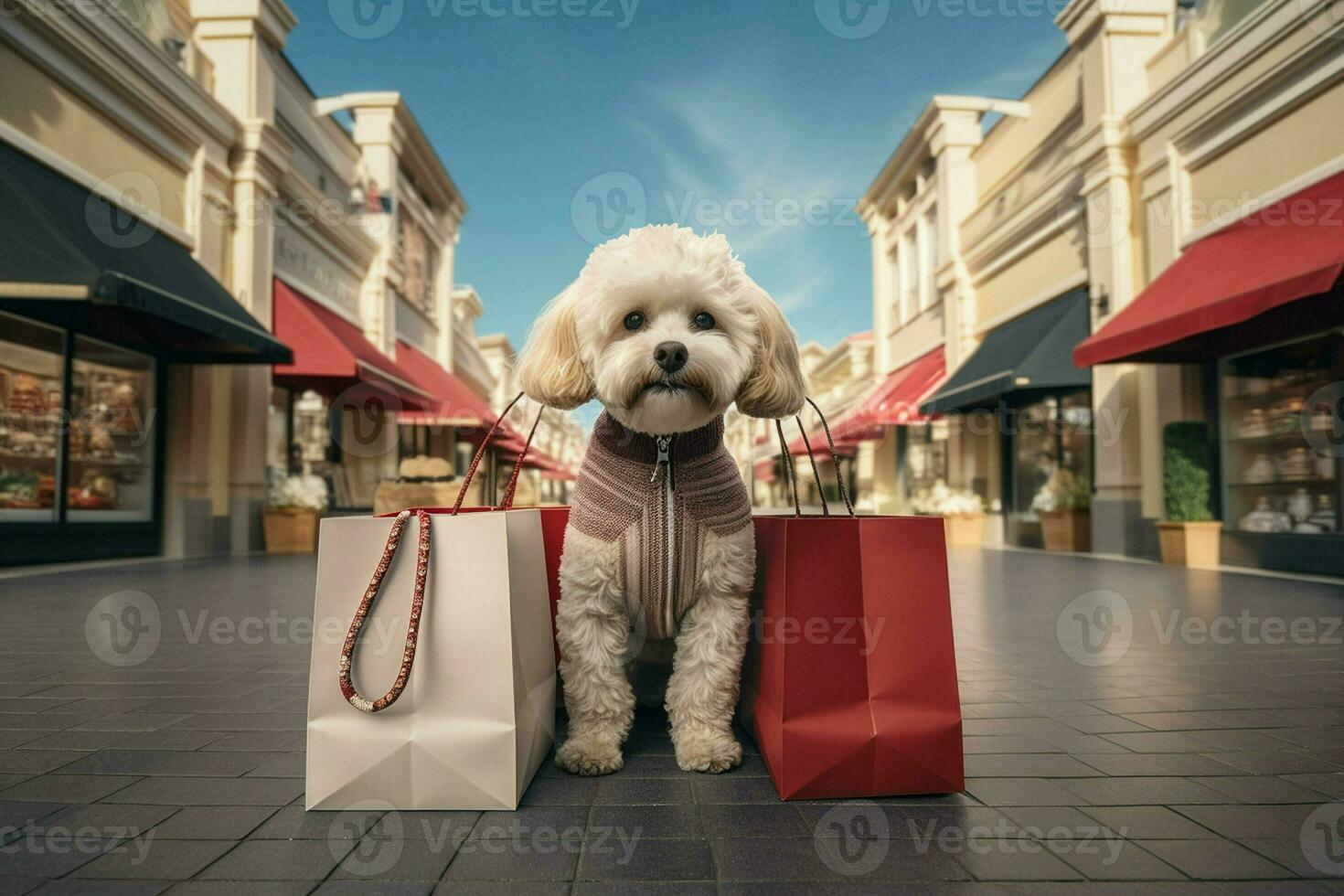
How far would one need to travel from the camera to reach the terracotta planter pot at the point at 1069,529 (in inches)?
431

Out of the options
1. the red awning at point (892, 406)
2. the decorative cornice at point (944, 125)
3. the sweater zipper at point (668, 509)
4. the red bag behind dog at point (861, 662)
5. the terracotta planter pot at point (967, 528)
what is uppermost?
the decorative cornice at point (944, 125)

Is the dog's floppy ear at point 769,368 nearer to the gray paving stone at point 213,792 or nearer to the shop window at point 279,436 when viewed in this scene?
the gray paving stone at point 213,792

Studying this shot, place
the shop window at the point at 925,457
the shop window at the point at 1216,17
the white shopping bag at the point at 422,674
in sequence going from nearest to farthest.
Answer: the white shopping bag at the point at 422,674 → the shop window at the point at 1216,17 → the shop window at the point at 925,457

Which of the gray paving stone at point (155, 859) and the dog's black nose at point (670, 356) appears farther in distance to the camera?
the dog's black nose at point (670, 356)

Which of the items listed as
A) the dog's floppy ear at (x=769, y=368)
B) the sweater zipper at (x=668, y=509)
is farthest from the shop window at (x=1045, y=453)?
the sweater zipper at (x=668, y=509)

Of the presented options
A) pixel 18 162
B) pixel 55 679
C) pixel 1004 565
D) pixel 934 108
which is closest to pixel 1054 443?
A: pixel 1004 565

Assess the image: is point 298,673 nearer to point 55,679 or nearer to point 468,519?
point 55,679

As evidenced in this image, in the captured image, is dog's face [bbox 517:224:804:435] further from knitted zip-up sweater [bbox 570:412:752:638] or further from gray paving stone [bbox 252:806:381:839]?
gray paving stone [bbox 252:806:381:839]

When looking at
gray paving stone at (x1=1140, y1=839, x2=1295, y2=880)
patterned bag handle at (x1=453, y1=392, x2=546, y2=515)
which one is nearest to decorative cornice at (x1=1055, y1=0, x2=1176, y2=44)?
patterned bag handle at (x1=453, y1=392, x2=546, y2=515)

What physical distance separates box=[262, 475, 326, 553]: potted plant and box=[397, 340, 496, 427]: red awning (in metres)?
3.69

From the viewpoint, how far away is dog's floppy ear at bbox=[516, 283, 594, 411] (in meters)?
2.16

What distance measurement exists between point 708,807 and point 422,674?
0.75 metres

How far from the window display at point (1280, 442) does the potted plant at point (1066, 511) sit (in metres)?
2.42

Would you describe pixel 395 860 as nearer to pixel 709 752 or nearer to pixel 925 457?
pixel 709 752
